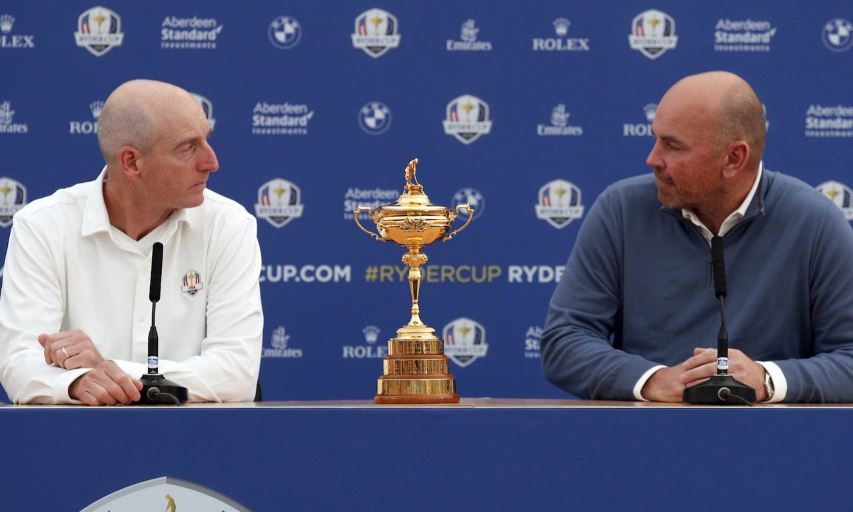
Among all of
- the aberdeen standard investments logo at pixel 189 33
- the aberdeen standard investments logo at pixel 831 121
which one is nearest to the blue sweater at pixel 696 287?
the aberdeen standard investments logo at pixel 831 121

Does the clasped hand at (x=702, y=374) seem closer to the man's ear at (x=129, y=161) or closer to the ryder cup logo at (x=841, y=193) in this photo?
the man's ear at (x=129, y=161)

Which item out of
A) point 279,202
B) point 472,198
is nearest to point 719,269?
point 472,198

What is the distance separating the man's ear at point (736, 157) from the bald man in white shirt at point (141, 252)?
124 centimetres

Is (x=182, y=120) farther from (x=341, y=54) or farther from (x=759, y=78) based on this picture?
(x=759, y=78)

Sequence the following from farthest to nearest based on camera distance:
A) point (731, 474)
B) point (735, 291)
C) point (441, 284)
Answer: point (441, 284) → point (735, 291) → point (731, 474)

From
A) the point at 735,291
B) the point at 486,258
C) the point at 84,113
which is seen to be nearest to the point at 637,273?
the point at 735,291

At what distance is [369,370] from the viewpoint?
16.8 ft

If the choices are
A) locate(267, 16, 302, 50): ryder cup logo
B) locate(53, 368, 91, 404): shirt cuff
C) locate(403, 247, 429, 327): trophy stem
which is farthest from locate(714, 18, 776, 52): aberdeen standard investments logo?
locate(53, 368, 91, 404): shirt cuff

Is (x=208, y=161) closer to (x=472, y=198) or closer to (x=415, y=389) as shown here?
(x=415, y=389)

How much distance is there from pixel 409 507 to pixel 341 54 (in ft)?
10.00

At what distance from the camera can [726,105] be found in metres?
3.33

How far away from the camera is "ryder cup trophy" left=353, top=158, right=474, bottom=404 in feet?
9.30

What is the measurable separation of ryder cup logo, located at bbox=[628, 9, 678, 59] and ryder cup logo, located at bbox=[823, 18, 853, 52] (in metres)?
0.59

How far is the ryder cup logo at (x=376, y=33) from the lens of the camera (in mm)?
5184
